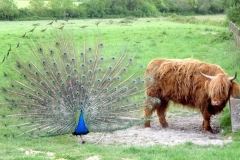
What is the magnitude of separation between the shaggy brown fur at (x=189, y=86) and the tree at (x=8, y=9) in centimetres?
3862

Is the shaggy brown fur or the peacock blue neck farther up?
the shaggy brown fur

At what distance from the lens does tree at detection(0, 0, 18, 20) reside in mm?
47594

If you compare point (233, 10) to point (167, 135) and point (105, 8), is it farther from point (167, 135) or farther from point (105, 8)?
point (105, 8)

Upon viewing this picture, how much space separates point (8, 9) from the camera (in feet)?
158

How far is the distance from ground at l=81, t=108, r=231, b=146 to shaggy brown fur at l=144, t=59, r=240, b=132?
0.33 m

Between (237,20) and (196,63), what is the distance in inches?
642

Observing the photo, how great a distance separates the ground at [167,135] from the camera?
9891mm

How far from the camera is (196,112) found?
1316 centimetres

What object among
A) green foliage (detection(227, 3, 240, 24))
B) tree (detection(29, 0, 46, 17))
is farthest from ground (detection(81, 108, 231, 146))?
tree (detection(29, 0, 46, 17))

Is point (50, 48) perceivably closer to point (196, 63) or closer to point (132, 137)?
point (132, 137)

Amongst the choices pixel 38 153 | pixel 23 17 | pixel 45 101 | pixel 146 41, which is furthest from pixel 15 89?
pixel 23 17

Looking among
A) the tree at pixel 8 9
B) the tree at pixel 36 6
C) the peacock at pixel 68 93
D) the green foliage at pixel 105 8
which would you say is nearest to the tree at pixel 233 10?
the peacock at pixel 68 93

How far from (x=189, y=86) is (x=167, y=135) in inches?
51.7

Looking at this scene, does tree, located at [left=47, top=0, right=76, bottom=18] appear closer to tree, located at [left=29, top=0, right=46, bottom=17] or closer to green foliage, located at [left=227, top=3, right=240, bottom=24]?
tree, located at [left=29, top=0, right=46, bottom=17]
